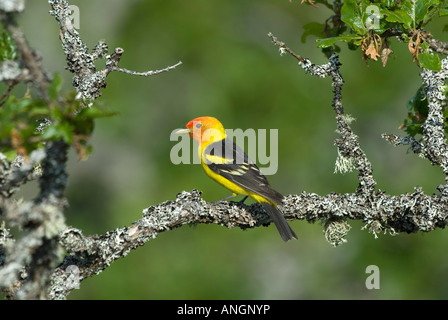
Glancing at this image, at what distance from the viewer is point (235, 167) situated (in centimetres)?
625

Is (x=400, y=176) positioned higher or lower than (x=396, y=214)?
higher

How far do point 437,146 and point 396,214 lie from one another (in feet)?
2.16

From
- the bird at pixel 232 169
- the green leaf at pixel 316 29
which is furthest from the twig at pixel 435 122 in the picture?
the bird at pixel 232 169

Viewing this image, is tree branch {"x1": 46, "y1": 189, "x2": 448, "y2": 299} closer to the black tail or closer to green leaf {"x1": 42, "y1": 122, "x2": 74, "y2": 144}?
the black tail

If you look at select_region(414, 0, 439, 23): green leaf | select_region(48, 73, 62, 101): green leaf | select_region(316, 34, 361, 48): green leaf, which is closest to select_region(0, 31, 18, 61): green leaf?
select_region(48, 73, 62, 101): green leaf

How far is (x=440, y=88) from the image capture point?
4.95 m

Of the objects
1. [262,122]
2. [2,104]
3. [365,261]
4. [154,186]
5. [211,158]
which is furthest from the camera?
[154,186]

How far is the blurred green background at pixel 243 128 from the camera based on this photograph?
11750mm

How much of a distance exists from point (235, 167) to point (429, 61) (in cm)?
244

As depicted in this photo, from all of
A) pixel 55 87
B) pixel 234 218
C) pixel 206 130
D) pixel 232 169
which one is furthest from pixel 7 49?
pixel 206 130

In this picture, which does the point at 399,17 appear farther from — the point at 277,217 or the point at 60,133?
the point at 60,133

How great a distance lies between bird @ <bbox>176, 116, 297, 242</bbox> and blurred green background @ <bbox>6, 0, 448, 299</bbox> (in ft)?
15.2
